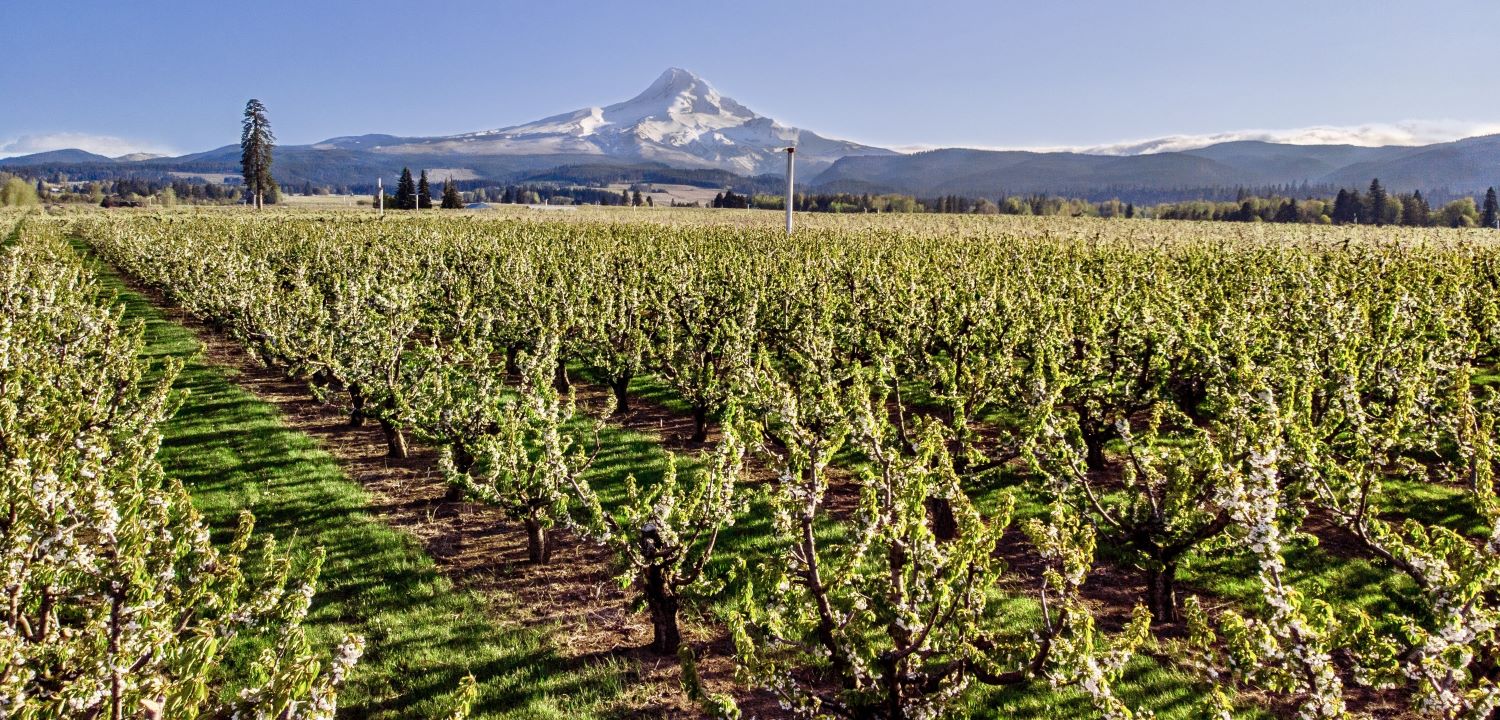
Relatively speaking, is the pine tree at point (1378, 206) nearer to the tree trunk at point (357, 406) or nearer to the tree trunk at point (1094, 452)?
the tree trunk at point (1094, 452)

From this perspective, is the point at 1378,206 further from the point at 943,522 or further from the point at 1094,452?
the point at 943,522

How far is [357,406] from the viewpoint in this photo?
14711mm

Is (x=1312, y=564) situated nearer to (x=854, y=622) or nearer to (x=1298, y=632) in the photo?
(x=1298, y=632)

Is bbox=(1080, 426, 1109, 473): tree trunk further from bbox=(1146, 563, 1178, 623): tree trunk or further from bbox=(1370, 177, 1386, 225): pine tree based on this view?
bbox=(1370, 177, 1386, 225): pine tree

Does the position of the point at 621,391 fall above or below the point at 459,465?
above

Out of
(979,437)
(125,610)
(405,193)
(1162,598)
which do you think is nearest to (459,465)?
(125,610)

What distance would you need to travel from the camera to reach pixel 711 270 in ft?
84.7

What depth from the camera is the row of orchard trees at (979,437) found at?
5.73 meters

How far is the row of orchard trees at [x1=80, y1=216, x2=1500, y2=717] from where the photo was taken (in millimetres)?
5730

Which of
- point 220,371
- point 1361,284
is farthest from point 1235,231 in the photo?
point 220,371

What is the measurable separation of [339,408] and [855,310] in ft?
39.3

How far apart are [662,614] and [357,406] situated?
9751mm

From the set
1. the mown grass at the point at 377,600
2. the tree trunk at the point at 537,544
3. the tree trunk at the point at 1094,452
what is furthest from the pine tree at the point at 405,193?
the tree trunk at the point at 1094,452

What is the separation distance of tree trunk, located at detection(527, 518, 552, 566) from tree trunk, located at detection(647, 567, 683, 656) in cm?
237
